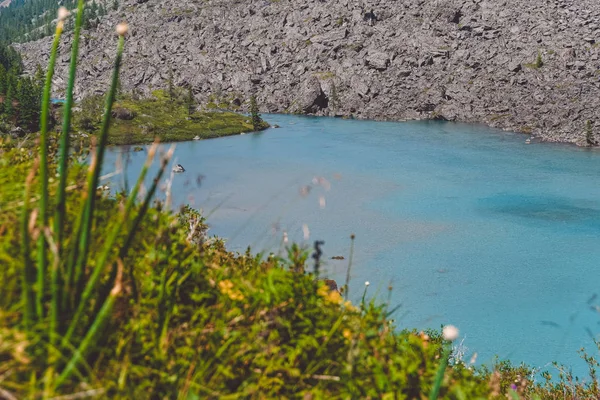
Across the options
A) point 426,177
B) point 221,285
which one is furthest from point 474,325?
point 426,177

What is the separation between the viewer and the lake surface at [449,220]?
42281 mm

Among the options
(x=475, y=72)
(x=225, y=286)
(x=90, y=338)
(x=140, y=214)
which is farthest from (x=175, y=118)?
(x=90, y=338)

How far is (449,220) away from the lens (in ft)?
224

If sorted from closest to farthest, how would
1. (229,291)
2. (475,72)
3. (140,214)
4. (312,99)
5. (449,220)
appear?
1. (140,214)
2. (229,291)
3. (449,220)
4. (475,72)
5. (312,99)

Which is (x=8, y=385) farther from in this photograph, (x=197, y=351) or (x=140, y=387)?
(x=197, y=351)

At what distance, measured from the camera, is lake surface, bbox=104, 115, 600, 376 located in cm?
4228

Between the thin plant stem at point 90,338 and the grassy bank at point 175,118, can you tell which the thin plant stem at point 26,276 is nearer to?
the thin plant stem at point 90,338

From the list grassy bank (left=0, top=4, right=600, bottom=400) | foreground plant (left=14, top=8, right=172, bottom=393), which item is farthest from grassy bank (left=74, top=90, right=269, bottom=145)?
foreground plant (left=14, top=8, right=172, bottom=393)

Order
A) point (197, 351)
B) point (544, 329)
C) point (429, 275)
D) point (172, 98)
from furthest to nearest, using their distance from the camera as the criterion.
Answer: point (172, 98), point (429, 275), point (544, 329), point (197, 351)

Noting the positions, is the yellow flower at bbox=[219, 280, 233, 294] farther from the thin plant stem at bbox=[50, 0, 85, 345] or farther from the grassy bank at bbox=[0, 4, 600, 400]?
the thin plant stem at bbox=[50, 0, 85, 345]

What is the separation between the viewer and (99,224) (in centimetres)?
428

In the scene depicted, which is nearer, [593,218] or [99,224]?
[99,224]

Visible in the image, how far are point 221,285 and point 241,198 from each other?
7072cm

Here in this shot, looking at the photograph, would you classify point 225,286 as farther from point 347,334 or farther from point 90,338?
point 90,338
